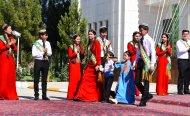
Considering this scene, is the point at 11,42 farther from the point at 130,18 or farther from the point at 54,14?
the point at 54,14

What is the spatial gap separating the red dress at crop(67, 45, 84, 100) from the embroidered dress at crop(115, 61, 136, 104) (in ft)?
4.13

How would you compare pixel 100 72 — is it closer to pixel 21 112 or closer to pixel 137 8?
pixel 21 112

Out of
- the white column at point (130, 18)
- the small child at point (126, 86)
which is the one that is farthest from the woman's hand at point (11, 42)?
the white column at point (130, 18)

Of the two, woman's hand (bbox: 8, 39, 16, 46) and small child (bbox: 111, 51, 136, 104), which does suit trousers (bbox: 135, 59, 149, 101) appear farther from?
woman's hand (bbox: 8, 39, 16, 46)

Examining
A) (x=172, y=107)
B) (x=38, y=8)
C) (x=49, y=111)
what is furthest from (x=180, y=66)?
(x=38, y=8)

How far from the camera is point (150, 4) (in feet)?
81.9

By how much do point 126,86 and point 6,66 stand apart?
2764mm

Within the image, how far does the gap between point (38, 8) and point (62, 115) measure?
24719mm

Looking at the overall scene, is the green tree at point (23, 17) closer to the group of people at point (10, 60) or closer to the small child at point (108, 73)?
the group of people at point (10, 60)

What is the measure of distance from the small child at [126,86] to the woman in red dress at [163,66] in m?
2.32

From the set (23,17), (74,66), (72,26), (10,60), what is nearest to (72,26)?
(72,26)

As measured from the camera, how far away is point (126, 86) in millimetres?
10844

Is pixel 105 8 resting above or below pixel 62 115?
above

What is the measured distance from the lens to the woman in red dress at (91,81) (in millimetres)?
10750
